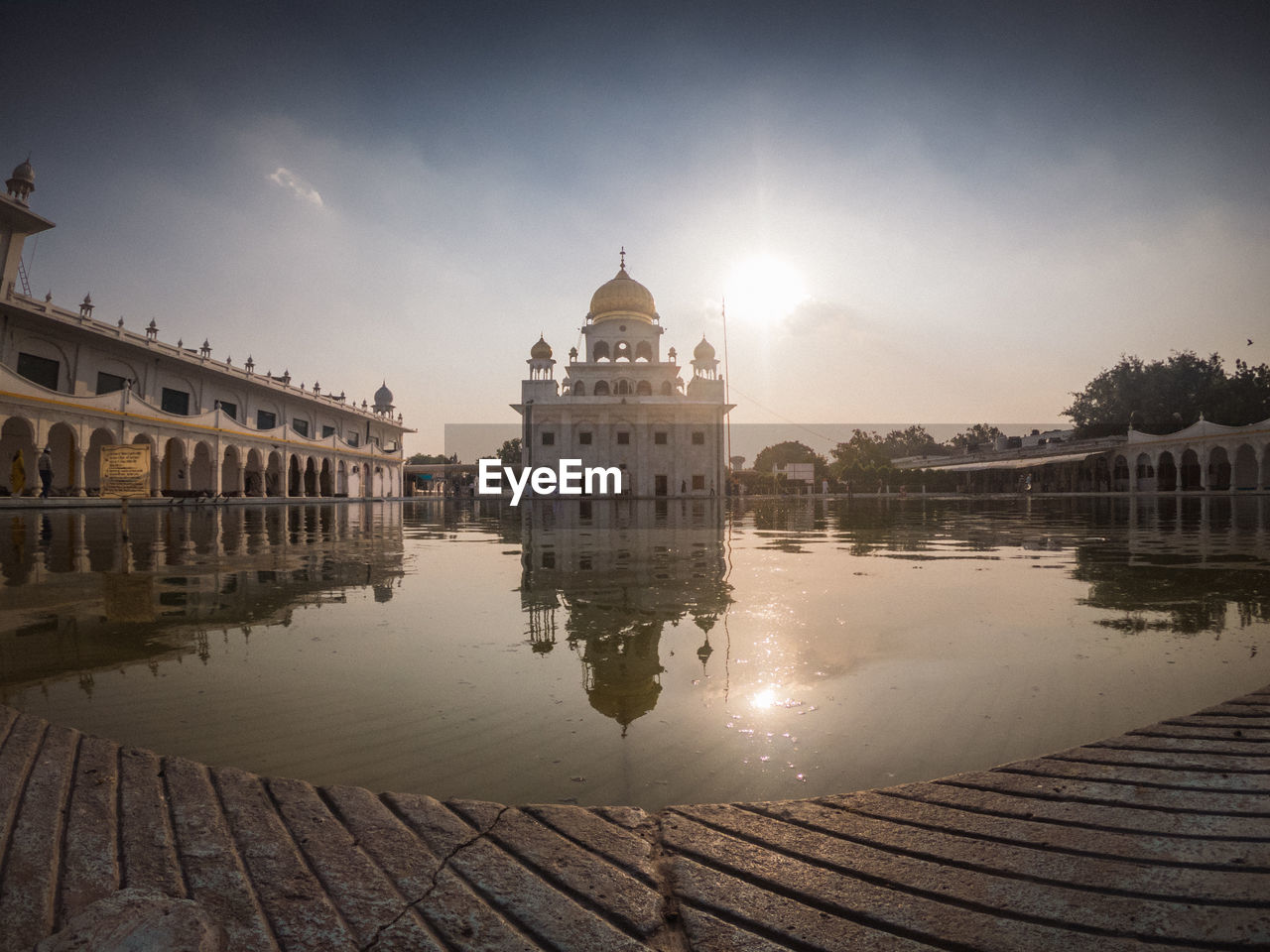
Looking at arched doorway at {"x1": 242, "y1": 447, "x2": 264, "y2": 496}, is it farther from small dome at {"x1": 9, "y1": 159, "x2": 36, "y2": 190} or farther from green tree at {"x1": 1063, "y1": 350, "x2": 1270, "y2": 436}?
green tree at {"x1": 1063, "y1": 350, "x2": 1270, "y2": 436}

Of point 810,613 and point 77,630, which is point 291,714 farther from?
point 810,613

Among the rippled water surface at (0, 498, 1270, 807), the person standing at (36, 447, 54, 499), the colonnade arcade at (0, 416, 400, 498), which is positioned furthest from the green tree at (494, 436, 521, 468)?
the rippled water surface at (0, 498, 1270, 807)

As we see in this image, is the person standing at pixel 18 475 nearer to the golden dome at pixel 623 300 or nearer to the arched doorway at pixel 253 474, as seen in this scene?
the arched doorway at pixel 253 474

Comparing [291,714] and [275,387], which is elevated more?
[275,387]

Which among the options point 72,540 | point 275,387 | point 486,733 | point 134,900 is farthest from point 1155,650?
point 275,387

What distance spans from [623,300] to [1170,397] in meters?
44.9

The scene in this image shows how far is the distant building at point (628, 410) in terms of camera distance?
142 feet

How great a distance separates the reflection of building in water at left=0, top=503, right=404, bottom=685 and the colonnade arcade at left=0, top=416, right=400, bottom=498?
1725 centimetres

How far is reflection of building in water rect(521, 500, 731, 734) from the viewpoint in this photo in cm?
326

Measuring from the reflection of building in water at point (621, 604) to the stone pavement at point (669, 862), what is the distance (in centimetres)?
104

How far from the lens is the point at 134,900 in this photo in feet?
4.25

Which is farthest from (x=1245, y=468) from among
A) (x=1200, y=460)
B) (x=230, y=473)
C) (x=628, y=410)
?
(x=230, y=473)

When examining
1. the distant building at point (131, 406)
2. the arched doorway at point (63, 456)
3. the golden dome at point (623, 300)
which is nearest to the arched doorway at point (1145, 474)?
the golden dome at point (623, 300)

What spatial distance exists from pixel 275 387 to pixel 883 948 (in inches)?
1918
